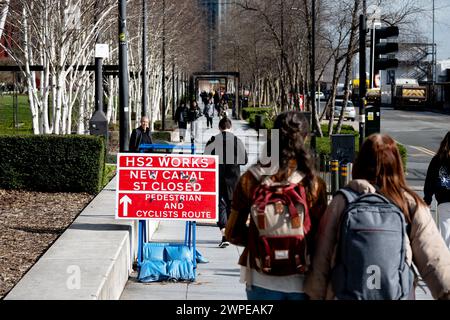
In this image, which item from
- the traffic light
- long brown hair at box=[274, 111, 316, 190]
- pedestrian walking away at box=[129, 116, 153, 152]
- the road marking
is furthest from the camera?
the road marking

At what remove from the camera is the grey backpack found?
4.49 meters

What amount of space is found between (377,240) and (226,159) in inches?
320

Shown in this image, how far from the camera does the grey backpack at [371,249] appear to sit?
4488mm

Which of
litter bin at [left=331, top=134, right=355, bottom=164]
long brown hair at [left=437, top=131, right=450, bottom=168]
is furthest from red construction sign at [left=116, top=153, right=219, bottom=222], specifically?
litter bin at [left=331, top=134, right=355, bottom=164]

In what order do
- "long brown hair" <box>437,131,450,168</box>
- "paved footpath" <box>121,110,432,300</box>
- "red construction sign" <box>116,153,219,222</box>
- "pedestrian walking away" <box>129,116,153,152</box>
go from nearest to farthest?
1. "long brown hair" <box>437,131,450,168</box>
2. "paved footpath" <box>121,110,432,300</box>
3. "red construction sign" <box>116,153,219,222</box>
4. "pedestrian walking away" <box>129,116,153,152</box>

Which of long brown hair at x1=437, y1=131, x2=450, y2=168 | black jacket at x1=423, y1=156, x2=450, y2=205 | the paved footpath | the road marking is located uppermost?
long brown hair at x1=437, y1=131, x2=450, y2=168

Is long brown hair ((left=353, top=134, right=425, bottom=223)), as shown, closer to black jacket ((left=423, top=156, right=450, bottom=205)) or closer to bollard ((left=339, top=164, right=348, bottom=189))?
black jacket ((left=423, top=156, right=450, bottom=205))

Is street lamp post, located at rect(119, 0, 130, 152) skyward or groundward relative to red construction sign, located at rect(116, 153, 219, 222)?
skyward

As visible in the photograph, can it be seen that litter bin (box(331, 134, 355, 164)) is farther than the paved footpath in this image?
Yes

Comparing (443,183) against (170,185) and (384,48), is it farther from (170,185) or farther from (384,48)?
(384,48)

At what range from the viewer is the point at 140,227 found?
35.0 ft

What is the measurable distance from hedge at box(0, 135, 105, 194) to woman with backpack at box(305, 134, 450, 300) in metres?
12.5

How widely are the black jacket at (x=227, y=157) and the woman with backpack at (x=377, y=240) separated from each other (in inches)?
297

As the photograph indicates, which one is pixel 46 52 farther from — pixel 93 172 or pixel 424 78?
pixel 424 78
